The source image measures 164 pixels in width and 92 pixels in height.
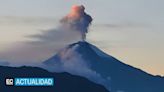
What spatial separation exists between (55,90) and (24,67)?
36.5 feet

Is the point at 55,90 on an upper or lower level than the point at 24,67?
lower

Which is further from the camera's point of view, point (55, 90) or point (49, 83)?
point (55, 90)

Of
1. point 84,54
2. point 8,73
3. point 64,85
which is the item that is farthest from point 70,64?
point 84,54

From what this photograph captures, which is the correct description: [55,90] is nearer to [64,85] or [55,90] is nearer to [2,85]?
[64,85]

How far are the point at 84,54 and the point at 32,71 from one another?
7787cm

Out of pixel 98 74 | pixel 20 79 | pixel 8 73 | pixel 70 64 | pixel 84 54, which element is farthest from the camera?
pixel 84 54

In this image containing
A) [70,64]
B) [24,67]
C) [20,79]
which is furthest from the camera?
[70,64]

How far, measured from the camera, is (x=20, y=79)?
5922cm

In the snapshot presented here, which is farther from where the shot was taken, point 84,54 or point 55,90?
point 84,54

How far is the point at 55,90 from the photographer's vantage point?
73.4m

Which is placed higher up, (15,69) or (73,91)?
(15,69)

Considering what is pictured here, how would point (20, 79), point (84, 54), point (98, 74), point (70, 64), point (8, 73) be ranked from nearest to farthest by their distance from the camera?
point (20, 79) → point (8, 73) → point (98, 74) → point (70, 64) → point (84, 54)

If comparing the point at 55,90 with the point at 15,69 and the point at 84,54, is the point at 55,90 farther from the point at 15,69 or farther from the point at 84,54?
the point at 84,54

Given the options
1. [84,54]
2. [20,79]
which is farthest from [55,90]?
[84,54]
